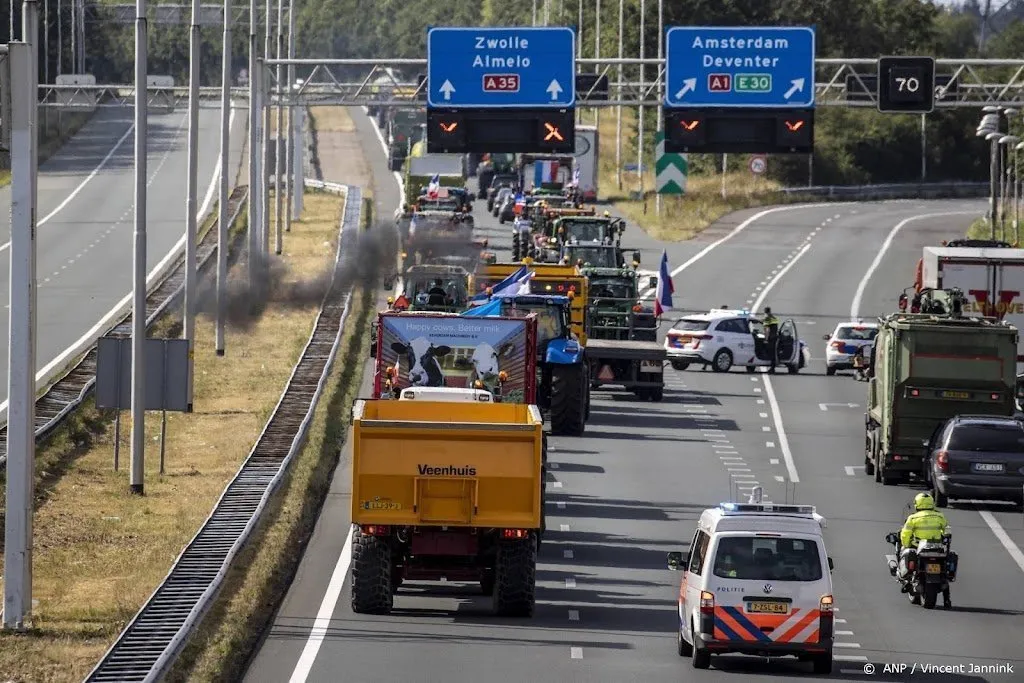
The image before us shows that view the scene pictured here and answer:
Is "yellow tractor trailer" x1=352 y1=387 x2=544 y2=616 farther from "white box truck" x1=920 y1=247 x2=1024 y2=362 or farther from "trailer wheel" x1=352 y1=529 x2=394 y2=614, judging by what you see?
"white box truck" x1=920 y1=247 x2=1024 y2=362

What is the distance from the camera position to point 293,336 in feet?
191

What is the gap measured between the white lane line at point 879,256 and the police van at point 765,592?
50.0 m

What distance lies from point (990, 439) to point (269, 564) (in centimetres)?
1350

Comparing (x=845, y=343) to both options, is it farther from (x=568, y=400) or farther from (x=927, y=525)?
(x=927, y=525)

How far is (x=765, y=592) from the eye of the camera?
20312 millimetres

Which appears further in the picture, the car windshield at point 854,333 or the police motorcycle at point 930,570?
the car windshield at point 854,333

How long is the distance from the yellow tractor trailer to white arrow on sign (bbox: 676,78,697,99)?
89.1ft

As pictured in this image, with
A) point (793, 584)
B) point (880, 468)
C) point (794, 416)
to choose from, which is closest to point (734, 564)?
point (793, 584)

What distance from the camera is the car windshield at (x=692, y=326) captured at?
56.1 m

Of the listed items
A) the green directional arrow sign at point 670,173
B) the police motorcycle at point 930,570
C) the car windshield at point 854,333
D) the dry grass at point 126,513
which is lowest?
the dry grass at point 126,513

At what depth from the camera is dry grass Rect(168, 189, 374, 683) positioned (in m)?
20.5

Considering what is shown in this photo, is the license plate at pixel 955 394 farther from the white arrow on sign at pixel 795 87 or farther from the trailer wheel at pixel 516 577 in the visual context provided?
the trailer wheel at pixel 516 577

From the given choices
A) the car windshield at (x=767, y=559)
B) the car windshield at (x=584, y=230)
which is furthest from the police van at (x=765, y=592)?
the car windshield at (x=584, y=230)

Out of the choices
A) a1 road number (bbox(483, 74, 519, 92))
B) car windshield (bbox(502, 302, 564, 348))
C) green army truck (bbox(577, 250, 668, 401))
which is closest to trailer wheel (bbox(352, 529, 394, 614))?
car windshield (bbox(502, 302, 564, 348))
